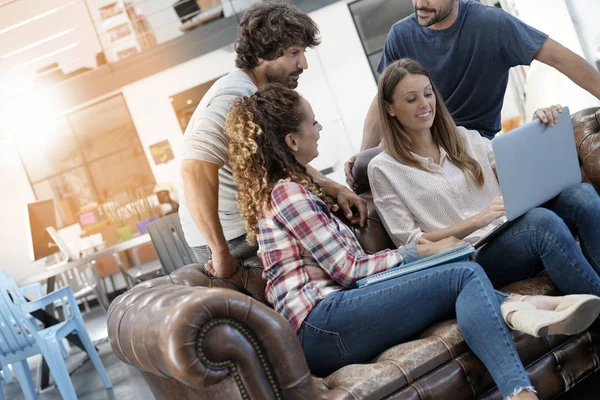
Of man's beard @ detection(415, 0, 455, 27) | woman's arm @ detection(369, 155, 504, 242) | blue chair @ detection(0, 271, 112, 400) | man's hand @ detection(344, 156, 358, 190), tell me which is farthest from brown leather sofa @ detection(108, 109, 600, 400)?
blue chair @ detection(0, 271, 112, 400)

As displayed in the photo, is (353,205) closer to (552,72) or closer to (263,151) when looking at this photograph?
(263,151)

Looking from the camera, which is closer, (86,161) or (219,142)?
(219,142)

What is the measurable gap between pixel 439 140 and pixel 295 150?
66cm

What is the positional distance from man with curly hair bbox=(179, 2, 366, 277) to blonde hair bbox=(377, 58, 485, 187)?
0.22 m

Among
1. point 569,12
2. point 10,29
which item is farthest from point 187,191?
point 10,29

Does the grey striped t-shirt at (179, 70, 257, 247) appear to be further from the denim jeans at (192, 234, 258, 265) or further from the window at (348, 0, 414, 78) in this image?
the window at (348, 0, 414, 78)

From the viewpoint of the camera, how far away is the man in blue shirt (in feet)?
8.63

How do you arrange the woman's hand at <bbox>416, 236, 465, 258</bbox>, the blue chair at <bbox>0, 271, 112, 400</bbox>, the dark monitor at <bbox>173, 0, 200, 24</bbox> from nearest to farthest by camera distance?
1. the woman's hand at <bbox>416, 236, 465, 258</bbox>
2. the blue chair at <bbox>0, 271, 112, 400</bbox>
3. the dark monitor at <bbox>173, 0, 200, 24</bbox>

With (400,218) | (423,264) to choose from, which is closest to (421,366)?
(423,264)

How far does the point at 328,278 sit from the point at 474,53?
126 cm

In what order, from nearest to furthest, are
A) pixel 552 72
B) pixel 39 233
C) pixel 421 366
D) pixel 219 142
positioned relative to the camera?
pixel 421 366
pixel 219 142
pixel 552 72
pixel 39 233

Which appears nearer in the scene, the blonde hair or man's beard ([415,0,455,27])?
the blonde hair

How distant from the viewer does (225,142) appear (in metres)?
2.19

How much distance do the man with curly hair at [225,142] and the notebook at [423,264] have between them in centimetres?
49
